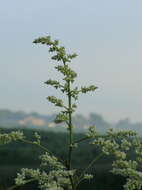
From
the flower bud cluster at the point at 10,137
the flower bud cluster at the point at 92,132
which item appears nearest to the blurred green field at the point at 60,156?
the flower bud cluster at the point at 92,132

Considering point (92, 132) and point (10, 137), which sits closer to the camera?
point (10, 137)

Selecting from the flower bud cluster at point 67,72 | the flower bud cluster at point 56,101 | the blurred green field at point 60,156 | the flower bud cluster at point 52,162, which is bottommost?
the flower bud cluster at point 52,162

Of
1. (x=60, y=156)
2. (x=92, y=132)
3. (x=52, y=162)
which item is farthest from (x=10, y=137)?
(x=60, y=156)

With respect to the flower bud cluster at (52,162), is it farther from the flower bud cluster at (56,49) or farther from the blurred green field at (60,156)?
the blurred green field at (60,156)

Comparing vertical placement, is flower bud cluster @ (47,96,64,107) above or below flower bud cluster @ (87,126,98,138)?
above

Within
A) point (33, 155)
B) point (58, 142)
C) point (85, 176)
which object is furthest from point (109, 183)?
point (58, 142)

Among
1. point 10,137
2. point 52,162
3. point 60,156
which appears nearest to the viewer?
point 10,137

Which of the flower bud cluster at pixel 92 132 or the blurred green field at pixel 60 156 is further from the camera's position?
the blurred green field at pixel 60 156

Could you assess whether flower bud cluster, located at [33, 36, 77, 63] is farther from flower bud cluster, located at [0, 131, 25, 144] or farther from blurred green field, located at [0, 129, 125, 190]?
blurred green field, located at [0, 129, 125, 190]

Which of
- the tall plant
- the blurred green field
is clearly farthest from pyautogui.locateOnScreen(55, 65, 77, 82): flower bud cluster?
the blurred green field

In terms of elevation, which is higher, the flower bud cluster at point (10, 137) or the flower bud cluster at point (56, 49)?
the flower bud cluster at point (56, 49)

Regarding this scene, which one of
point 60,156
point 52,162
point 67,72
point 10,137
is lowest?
point 52,162

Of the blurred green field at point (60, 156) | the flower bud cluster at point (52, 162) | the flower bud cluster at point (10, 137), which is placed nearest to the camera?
the flower bud cluster at point (10, 137)

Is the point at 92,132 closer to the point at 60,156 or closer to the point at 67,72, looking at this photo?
the point at 67,72
